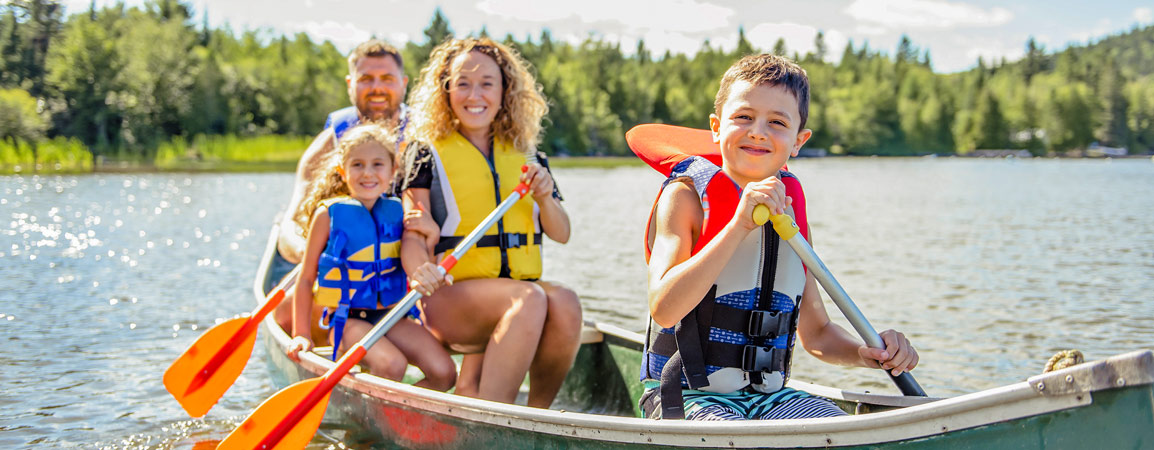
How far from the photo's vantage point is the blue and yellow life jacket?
3770 mm

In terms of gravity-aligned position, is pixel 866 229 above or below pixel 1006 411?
below

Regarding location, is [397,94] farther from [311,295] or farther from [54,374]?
[54,374]

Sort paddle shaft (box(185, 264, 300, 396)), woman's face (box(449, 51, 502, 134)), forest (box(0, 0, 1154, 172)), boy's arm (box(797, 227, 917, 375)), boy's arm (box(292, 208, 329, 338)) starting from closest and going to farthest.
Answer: boy's arm (box(797, 227, 917, 375)) < woman's face (box(449, 51, 502, 134)) < boy's arm (box(292, 208, 329, 338)) < paddle shaft (box(185, 264, 300, 396)) < forest (box(0, 0, 1154, 172))

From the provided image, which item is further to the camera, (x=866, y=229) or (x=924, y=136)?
(x=924, y=136)

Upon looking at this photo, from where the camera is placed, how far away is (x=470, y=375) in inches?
149

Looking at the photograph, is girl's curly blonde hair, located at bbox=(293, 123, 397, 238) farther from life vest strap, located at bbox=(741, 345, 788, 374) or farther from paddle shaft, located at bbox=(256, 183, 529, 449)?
life vest strap, located at bbox=(741, 345, 788, 374)

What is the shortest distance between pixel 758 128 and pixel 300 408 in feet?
6.59

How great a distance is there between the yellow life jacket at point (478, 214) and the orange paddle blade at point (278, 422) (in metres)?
0.71

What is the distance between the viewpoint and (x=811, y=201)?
912 inches

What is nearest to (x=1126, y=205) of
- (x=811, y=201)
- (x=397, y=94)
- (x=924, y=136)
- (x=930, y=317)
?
(x=811, y=201)

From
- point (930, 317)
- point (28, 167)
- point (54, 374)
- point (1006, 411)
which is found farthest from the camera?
point (28, 167)

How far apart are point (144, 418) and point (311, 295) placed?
147 centimetres

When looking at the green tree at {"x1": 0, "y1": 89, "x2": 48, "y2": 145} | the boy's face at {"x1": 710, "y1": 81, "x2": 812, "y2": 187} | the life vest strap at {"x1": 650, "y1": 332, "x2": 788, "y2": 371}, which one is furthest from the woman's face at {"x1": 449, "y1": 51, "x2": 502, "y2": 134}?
the green tree at {"x1": 0, "y1": 89, "x2": 48, "y2": 145}

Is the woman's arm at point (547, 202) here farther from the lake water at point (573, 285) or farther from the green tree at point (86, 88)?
the green tree at point (86, 88)
